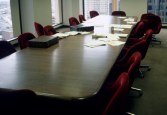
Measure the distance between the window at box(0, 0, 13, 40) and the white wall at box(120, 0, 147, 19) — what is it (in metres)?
4.58

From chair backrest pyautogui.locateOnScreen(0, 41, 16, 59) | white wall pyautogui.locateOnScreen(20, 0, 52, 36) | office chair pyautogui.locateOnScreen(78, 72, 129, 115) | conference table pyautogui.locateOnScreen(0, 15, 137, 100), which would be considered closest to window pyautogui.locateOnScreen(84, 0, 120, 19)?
white wall pyautogui.locateOnScreen(20, 0, 52, 36)

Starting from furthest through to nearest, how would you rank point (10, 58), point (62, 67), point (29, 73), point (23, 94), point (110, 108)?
point (10, 58) → point (62, 67) → point (29, 73) → point (110, 108) → point (23, 94)

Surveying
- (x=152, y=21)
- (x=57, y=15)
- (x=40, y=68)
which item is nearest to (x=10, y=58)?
(x=40, y=68)

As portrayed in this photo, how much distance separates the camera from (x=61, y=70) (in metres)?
2.17

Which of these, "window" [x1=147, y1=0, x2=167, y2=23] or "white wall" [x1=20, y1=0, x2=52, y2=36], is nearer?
"white wall" [x1=20, y1=0, x2=52, y2=36]

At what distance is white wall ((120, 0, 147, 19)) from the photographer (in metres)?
9.03

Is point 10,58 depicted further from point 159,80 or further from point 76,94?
point 159,80

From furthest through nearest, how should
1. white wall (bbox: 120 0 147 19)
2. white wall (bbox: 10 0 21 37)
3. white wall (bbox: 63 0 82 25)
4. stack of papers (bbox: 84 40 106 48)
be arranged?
white wall (bbox: 63 0 82 25)
white wall (bbox: 120 0 147 19)
white wall (bbox: 10 0 21 37)
stack of papers (bbox: 84 40 106 48)

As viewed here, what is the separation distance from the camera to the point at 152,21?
257 inches

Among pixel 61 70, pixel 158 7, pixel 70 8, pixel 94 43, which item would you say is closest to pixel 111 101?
pixel 61 70

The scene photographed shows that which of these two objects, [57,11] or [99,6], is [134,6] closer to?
[99,6]

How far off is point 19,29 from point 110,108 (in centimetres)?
528

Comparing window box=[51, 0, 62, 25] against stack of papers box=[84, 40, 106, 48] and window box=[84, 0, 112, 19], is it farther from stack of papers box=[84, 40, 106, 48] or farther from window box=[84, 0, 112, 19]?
stack of papers box=[84, 40, 106, 48]

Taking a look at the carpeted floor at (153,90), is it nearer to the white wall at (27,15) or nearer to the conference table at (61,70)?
the conference table at (61,70)
